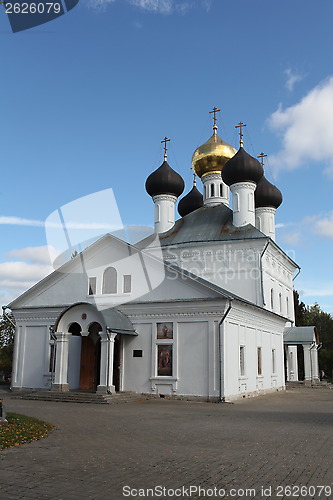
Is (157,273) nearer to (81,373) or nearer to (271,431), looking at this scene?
(81,373)

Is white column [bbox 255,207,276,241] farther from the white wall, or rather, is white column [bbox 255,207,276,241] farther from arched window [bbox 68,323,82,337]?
arched window [bbox 68,323,82,337]

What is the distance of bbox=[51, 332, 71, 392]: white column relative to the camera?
802 inches

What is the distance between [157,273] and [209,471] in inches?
579

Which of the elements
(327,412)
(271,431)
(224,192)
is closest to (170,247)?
(224,192)

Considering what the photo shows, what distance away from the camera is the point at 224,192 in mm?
34344

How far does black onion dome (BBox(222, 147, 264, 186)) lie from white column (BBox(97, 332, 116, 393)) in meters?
14.3

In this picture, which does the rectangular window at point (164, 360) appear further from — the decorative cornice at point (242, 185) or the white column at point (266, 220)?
the white column at point (266, 220)

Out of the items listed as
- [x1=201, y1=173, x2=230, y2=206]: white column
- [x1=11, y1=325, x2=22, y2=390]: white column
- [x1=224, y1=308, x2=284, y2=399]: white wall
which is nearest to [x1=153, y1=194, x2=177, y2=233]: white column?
[x1=201, y1=173, x2=230, y2=206]: white column

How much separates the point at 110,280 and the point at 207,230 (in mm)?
9794

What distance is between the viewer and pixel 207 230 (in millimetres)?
30781

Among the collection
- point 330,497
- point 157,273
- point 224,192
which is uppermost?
point 224,192

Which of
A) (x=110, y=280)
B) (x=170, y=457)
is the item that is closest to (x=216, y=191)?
(x=110, y=280)

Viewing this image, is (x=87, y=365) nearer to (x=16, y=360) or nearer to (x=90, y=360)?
(x=90, y=360)

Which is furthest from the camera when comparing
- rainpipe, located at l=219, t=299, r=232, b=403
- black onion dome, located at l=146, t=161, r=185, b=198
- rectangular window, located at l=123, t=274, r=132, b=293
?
black onion dome, located at l=146, t=161, r=185, b=198
